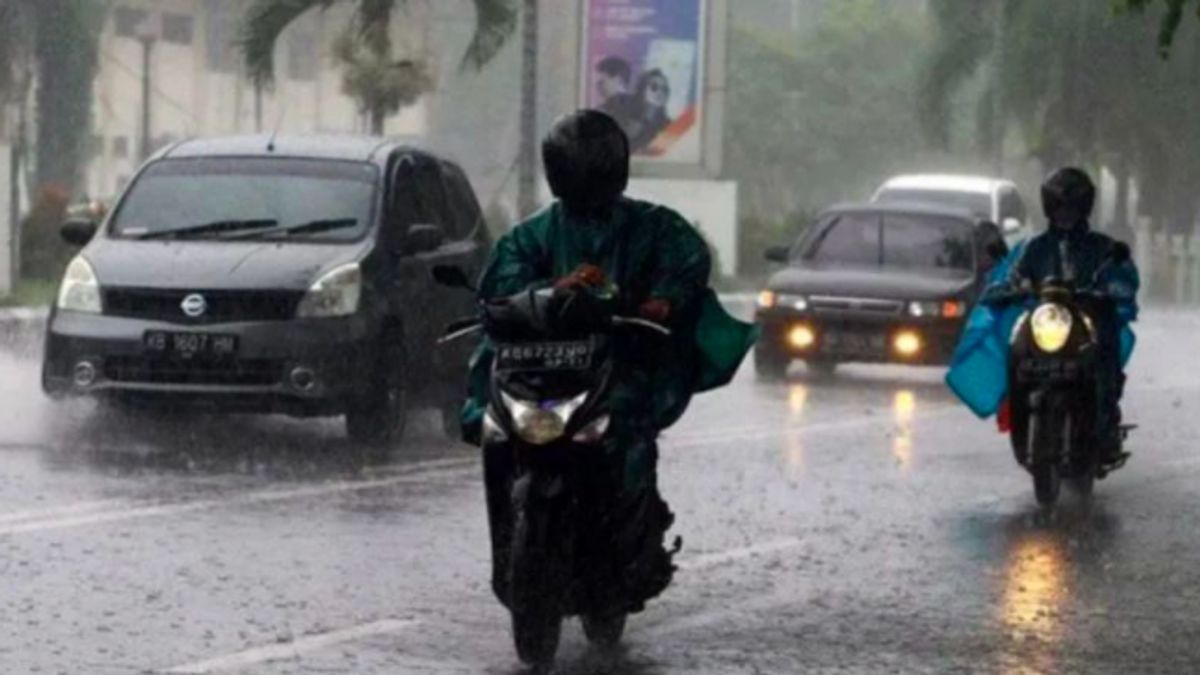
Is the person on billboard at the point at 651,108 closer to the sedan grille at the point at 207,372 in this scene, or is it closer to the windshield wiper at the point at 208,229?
the windshield wiper at the point at 208,229

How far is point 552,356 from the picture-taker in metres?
9.99

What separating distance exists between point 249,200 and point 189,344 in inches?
62.1

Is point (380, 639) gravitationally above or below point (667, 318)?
below

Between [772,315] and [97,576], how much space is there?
1586 cm

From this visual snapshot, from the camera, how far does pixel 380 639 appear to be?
432 inches

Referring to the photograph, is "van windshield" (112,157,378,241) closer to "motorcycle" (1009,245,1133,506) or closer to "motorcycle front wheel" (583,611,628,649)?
"motorcycle" (1009,245,1133,506)

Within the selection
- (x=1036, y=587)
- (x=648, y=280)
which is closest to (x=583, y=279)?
(x=648, y=280)

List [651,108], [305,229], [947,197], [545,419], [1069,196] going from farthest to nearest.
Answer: [651,108], [947,197], [305,229], [1069,196], [545,419]

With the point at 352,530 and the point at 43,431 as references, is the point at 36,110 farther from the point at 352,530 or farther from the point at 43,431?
the point at 352,530

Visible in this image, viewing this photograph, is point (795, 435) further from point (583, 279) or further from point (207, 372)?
point (583, 279)

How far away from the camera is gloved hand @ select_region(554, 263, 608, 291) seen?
32.9ft

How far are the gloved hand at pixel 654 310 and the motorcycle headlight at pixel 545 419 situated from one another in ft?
1.51

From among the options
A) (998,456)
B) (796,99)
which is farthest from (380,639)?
(796,99)

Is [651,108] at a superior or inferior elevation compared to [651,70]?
inferior
